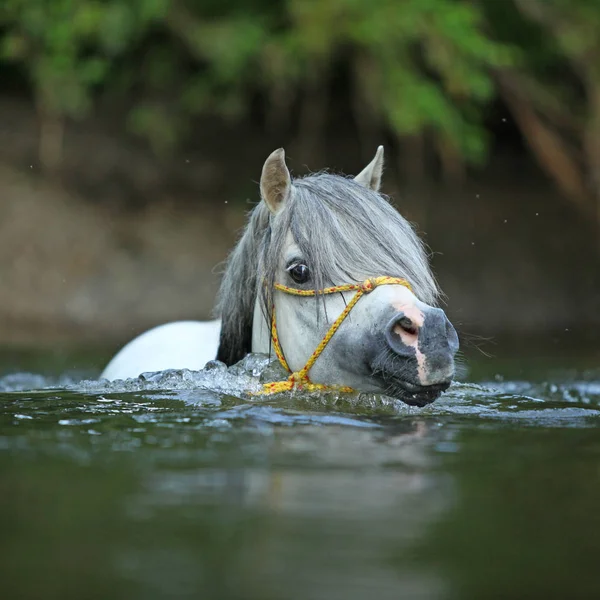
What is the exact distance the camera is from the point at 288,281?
3453 millimetres

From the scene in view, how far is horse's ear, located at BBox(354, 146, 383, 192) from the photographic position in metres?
3.99

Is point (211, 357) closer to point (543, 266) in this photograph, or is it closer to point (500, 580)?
Result: point (500, 580)

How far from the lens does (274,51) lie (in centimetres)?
935

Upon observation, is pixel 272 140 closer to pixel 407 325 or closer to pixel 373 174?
pixel 373 174

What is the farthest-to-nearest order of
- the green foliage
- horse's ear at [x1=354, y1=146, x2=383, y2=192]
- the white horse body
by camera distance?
the green foliage, the white horse body, horse's ear at [x1=354, y1=146, x2=383, y2=192]

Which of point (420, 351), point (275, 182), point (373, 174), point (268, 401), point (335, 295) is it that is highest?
point (373, 174)

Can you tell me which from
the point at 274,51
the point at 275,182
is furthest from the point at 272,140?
the point at 275,182

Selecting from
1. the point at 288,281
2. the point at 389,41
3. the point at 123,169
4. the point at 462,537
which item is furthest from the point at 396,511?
the point at 123,169

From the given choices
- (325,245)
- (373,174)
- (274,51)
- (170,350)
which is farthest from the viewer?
(274,51)

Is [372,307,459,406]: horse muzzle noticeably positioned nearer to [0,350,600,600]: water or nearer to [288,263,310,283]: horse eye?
[0,350,600,600]: water

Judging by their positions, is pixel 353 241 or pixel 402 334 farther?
pixel 353 241

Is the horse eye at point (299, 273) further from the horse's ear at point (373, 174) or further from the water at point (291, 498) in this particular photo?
the horse's ear at point (373, 174)

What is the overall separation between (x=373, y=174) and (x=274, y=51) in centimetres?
565

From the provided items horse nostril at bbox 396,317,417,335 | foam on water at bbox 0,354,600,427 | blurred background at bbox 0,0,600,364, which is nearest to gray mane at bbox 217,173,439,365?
foam on water at bbox 0,354,600,427
